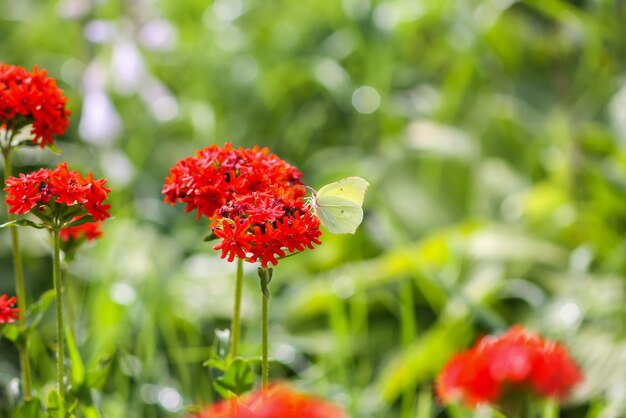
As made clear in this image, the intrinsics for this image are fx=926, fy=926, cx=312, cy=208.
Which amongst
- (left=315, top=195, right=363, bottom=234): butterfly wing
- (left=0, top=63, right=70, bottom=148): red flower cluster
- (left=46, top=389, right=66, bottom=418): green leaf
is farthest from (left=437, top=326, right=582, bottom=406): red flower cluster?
(left=0, top=63, right=70, bottom=148): red flower cluster

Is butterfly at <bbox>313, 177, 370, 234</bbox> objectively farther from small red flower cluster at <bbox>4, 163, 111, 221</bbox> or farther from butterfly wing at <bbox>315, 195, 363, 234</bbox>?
small red flower cluster at <bbox>4, 163, 111, 221</bbox>

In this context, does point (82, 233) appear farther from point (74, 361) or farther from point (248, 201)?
point (248, 201)

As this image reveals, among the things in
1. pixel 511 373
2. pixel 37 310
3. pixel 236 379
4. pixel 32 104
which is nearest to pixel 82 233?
pixel 37 310

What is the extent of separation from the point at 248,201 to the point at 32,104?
275 millimetres

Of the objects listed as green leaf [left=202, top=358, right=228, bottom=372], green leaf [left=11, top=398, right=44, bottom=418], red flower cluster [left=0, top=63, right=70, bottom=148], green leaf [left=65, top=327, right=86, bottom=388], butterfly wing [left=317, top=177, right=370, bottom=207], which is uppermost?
red flower cluster [left=0, top=63, right=70, bottom=148]

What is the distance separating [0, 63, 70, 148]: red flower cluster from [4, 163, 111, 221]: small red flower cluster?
11 centimetres

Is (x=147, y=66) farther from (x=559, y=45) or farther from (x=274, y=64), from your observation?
(x=559, y=45)

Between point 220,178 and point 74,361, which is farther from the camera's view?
point 74,361

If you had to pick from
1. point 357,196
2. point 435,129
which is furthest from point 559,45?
point 357,196

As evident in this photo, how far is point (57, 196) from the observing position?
84 centimetres

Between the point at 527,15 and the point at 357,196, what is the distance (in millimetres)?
2059

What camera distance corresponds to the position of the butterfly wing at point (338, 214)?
2.96 ft

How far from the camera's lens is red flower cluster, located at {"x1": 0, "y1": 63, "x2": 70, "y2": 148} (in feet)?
3.06

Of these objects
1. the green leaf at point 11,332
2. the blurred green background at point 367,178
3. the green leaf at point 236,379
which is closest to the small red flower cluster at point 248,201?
the green leaf at point 236,379
